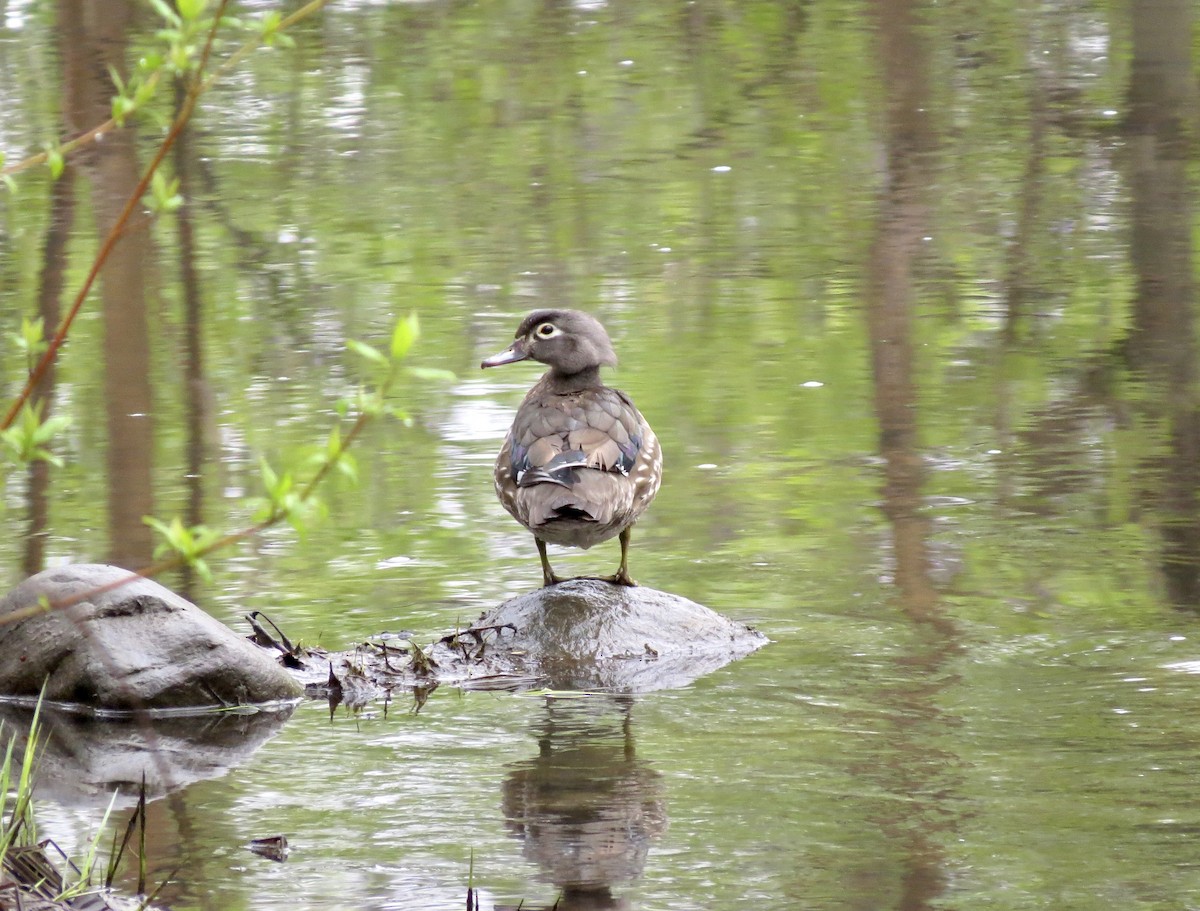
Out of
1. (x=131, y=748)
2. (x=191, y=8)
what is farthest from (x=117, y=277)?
(x=191, y=8)

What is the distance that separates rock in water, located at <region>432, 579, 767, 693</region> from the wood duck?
218mm

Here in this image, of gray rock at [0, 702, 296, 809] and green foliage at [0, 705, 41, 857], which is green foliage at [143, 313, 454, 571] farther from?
gray rock at [0, 702, 296, 809]

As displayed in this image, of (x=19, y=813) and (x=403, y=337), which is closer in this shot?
(x=403, y=337)

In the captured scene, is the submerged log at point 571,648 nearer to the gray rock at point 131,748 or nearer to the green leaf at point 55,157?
the gray rock at point 131,748

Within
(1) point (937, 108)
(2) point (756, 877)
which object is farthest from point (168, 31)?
(1) point (937, 108)

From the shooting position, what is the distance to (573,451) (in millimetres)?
6523

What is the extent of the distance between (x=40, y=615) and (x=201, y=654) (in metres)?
0.58

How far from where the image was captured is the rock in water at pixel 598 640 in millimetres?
6570

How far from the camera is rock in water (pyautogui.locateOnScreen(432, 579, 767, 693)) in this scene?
6.57m

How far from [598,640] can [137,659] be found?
5.34 feet

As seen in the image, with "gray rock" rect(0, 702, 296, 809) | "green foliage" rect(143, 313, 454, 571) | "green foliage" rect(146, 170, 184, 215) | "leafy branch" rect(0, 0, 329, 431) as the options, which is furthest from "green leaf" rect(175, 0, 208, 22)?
"gray rock" rect(0, 702, 296, 809)

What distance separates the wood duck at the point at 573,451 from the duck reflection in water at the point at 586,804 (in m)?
0.67

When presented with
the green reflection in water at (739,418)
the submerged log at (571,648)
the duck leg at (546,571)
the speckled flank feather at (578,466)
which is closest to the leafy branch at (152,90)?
the green reflection in water at (739,418)

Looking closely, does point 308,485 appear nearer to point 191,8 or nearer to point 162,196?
point 162,196
